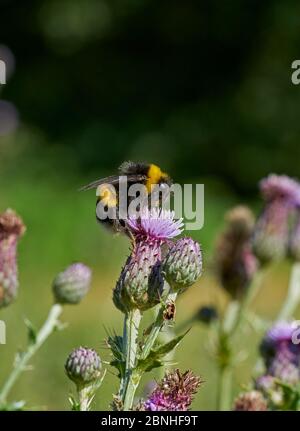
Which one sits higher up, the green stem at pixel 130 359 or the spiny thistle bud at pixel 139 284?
the spiny thistle bud at pixel 139 284

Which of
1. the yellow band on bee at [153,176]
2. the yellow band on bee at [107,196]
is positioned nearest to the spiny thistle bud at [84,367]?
the yellow band on bee at [107,196]

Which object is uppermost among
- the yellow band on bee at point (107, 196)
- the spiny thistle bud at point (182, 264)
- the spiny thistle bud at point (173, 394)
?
the yellow band on bee at point (107, 196)

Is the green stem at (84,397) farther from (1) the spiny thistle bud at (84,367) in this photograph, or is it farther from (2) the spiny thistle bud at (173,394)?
(2) the spiny thistle bud at (173,394)

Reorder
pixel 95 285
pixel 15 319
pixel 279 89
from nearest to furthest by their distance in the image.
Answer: pixel 15 319 < pixel 95 285 < pixel 279 89

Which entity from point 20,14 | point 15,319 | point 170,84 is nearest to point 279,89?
point 170,84

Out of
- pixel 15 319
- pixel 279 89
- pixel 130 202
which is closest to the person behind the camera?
pixel 130 202

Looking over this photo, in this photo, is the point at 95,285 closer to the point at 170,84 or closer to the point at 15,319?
the point at 15,319
